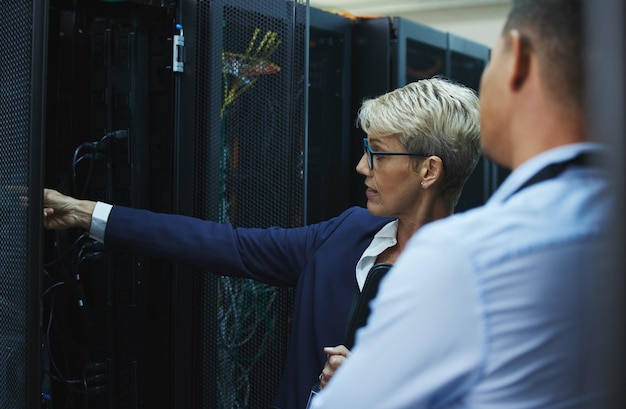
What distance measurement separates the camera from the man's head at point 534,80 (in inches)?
22.5

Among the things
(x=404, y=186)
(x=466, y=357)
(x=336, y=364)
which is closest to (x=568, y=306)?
(x=466, y=357)

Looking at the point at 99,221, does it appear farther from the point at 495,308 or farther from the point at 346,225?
the point at 495,308

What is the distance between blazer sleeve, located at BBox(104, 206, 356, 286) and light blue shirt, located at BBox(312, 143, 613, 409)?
888mm

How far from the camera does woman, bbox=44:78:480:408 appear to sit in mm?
1419

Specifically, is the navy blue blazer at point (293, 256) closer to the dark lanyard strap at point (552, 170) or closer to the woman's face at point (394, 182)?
the woman's face at point (394, 182)

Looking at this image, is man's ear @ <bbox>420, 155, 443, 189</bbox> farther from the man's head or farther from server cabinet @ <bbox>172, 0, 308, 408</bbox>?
the man's head

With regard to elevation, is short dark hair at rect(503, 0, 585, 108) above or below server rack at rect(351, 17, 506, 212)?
below

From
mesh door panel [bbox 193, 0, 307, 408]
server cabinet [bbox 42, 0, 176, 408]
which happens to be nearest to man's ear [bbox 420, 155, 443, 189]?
mesh door panel [bbox 193, 0, 307, 408]

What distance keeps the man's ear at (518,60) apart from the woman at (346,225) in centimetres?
78

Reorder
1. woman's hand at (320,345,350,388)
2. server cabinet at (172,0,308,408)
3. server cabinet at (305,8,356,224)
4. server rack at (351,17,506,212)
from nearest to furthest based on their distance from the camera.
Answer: woman's hand at (320,345,350,388)
server cabinet at (172,0,308,408)
server cabinet at (305,8,356,224)
server rack at (351,17,506,212)

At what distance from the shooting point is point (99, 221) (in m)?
1.46

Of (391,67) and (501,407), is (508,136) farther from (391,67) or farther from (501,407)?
(391,67)

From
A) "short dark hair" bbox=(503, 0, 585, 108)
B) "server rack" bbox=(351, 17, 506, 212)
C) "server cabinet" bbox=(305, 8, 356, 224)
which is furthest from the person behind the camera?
"server rack" bbox=(351, 17, 506, 212)

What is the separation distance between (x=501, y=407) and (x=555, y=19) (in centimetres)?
32
